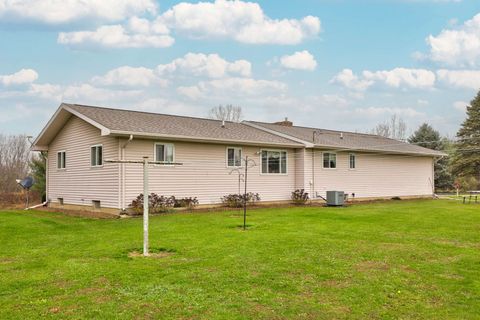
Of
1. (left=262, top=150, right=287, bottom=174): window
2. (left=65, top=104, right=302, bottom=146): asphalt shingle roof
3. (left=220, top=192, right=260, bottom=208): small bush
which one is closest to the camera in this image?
(left=65, top=104, right=302, bottom=146): asphalt shingle roof

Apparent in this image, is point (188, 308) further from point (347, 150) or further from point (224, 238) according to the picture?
point (347, 150)

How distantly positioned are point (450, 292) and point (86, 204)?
14263mm

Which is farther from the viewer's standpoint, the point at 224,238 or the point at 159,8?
the point at 159,8

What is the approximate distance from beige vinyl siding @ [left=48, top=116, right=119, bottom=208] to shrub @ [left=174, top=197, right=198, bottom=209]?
89.0 inches

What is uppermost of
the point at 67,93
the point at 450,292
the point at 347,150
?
the point at 67,93

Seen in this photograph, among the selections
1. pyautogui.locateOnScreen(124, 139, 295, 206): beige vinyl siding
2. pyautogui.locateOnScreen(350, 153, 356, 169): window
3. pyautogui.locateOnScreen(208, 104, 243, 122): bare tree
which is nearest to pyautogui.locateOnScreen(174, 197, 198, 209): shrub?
pyautogui.locateOnScreen(124, 139, 295, 206): beige vinyl siding

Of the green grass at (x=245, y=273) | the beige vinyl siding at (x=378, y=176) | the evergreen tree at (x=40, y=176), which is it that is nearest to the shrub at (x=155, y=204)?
the green grass at (x=245, y=273)

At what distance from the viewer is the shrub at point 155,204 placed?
14.9 m

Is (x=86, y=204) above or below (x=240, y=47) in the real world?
below

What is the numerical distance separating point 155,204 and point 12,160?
26.4 metres

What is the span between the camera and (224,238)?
30.3 feet

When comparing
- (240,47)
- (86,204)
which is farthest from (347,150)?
(86,204)

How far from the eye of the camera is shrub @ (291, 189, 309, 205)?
1953 cm

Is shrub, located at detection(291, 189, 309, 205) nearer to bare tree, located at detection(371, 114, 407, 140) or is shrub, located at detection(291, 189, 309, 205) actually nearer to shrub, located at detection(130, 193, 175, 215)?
shrub, located at detection(130, 193, 175, 215)
